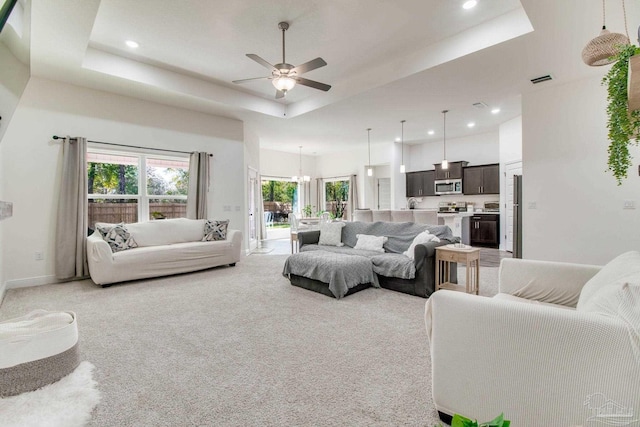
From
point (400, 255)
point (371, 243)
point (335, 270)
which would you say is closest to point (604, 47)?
point (400, 255)

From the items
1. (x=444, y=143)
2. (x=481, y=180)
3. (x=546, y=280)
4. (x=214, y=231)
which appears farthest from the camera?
(x=444, y=143)

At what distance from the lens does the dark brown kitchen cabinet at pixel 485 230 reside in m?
7.60

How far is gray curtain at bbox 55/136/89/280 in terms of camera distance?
4582mm

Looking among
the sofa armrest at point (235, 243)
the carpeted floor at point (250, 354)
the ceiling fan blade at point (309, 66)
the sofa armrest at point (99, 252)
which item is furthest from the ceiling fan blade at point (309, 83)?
the sofa armrest at point (99, 252)

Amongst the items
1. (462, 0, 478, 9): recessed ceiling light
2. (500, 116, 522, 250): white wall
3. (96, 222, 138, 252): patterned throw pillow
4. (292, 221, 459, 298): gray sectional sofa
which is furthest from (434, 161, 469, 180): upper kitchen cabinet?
(96, 222, 138, 252): patterned throw pillow

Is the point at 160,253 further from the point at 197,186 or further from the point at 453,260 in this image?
the point at 453,260

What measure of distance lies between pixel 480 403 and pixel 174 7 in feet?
14.2

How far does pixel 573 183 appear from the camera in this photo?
453cm

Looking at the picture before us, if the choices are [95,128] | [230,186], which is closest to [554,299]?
[230,186]

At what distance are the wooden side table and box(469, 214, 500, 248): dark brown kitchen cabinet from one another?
161 inches

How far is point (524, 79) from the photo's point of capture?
181 inches

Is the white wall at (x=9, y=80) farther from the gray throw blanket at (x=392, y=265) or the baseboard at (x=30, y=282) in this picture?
the baseboard at (x=30, y=282)

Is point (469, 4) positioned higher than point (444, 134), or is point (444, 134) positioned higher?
point (469, 4)

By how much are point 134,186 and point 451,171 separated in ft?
25.4
